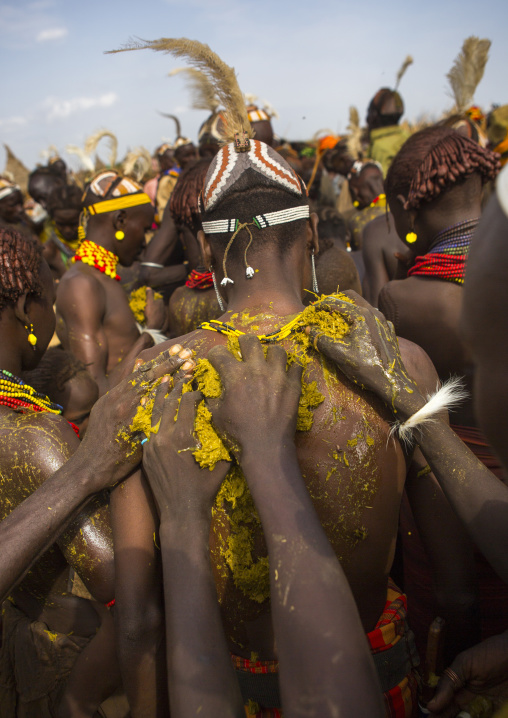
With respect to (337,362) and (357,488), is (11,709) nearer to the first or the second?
(357,488)

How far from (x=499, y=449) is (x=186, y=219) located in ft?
12.5

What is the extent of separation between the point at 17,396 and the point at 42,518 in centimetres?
71

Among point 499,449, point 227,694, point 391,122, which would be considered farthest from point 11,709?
point 391,122

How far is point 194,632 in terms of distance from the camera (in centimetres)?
131

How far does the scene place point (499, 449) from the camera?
0.98m

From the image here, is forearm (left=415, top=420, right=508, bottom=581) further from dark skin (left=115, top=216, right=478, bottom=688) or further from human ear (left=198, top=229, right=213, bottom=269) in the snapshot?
human ear (left=198, top=229, right=213, bottom=269)

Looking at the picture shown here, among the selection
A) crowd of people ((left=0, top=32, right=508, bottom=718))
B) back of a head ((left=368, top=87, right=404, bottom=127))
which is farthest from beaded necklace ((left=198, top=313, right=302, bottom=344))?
back of a head ((left=368, top=87, right=404, bottom=127))

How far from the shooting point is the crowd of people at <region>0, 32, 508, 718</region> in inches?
48.4

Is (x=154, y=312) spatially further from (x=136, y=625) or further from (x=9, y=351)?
(x=136, y=625)

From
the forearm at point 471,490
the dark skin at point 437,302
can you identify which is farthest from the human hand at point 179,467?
the dark skin at point 437,302

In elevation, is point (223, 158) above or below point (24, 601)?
above

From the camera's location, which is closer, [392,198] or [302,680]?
[302,680]

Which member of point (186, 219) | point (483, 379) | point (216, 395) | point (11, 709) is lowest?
point (11, 709)

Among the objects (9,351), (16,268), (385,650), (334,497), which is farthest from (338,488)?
(16,268)
